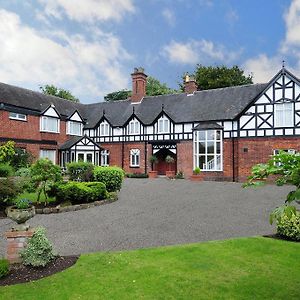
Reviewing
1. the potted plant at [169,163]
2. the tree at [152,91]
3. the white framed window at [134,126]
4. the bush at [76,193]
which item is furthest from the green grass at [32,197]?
the tree at [152,91]

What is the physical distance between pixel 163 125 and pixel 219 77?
17249 mm

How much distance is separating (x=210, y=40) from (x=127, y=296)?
14.3 metres

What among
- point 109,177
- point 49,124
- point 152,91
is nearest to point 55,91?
point 152,91

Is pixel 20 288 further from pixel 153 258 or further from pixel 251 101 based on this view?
pixel 251 101

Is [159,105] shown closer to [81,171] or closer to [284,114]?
[284,114]

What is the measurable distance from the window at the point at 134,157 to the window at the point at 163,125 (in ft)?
10.7

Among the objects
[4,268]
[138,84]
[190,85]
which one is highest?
[138,84]

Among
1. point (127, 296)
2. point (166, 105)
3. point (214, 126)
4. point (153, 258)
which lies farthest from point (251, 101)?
point (127, 296)

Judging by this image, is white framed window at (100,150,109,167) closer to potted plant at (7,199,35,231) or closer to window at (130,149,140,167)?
window at (130,149,140,167)

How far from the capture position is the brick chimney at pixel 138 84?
35.9 meters

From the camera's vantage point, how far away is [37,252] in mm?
6988

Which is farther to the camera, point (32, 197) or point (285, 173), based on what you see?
point (32, 197)

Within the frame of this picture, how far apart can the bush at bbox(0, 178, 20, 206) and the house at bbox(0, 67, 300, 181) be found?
15.1 m

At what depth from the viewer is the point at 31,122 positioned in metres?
29.7
